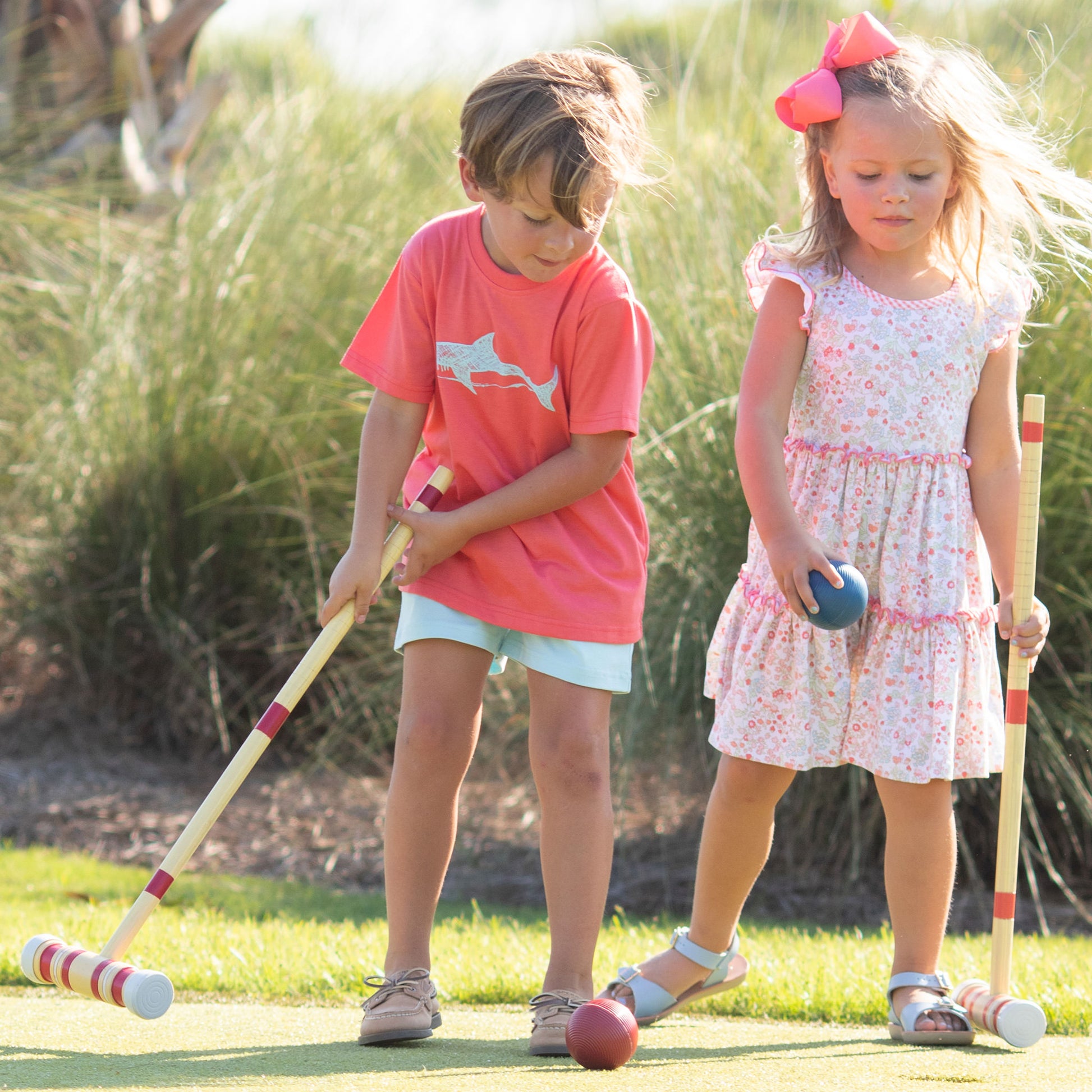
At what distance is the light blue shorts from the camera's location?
2541 mm

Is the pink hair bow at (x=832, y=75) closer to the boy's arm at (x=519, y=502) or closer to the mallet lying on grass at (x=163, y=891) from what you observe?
the boy's arm at (x=519, y=502)

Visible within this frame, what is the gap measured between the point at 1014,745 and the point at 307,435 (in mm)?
3407

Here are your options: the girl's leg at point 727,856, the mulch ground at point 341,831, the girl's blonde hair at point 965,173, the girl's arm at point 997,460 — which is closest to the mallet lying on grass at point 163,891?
the girl's leg at point 727,856

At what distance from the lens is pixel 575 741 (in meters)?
2.53

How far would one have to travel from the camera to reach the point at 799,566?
2428 mm

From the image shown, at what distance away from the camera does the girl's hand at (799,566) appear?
2.39 meters

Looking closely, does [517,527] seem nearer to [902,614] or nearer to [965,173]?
[902,614]

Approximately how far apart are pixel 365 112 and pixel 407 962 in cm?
509

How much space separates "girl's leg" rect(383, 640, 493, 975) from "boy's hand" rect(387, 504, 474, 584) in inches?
5.6

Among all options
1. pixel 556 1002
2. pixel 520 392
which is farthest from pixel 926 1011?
pixel 520 392

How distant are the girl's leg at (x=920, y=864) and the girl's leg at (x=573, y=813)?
52 centimetres

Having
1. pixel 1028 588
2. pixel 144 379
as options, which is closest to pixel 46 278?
pixel 144 379

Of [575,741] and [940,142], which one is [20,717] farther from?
[940,142]

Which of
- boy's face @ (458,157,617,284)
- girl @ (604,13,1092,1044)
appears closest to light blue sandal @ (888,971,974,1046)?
girl @ (604,13,1092,1044)
